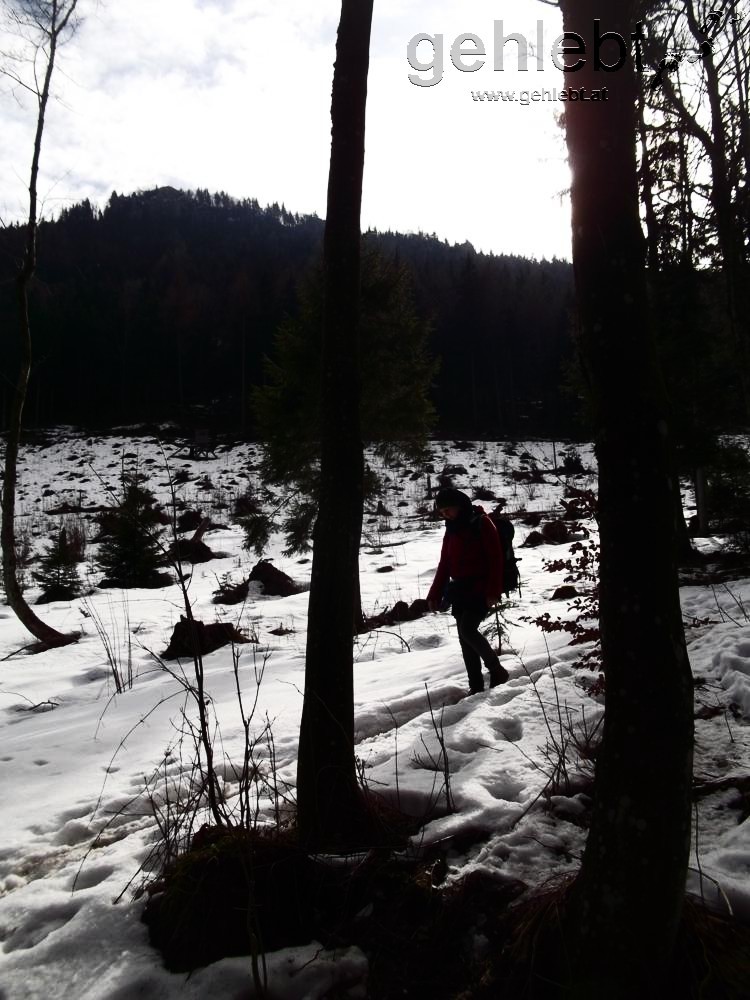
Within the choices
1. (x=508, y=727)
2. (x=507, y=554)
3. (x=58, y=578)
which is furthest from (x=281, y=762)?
(x=58, y=578)

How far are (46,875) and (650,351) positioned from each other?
3563 millimetres

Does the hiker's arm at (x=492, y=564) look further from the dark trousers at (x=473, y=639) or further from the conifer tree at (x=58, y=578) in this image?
the conifer tree at (x=58, y=578)

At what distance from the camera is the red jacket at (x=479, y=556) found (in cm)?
472

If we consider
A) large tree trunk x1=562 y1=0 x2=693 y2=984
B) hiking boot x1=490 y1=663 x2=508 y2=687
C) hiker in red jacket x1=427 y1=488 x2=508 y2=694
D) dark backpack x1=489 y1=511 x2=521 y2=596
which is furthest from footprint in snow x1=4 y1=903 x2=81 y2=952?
dark backpack x1=489 y1=511 x2=521 y2=596

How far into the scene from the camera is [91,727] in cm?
482

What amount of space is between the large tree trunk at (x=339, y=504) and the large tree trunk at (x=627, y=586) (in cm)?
126

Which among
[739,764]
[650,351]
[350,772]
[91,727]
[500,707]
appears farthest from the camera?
[91,727]

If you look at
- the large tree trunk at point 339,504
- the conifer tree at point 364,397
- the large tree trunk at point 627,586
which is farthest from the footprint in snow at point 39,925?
the conifer tree at point 364,397

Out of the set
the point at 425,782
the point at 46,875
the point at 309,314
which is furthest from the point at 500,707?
the point at 309,314

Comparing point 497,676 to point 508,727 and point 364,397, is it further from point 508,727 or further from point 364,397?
point 364,397

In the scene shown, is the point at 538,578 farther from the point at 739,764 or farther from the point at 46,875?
the point at 46,875

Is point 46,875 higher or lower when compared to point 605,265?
lower

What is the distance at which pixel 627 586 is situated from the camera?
1598 mm

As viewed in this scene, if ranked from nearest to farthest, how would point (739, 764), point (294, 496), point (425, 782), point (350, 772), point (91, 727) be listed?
point (350, 772), point (739, 764), point (425, 782), point (91, 727), point (294, 496)
